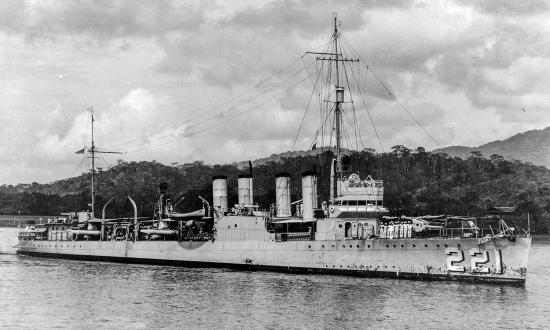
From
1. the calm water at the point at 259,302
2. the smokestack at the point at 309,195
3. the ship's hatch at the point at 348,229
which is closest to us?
the calm water at the point at 259,302

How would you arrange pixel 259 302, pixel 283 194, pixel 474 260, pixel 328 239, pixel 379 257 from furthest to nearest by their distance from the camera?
pixel 283 194
pixel 328 239
pixel 379 257
pixel 474 260
pixel 259 302

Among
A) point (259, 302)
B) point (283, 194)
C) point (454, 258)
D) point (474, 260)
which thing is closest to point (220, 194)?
point (283, 194)

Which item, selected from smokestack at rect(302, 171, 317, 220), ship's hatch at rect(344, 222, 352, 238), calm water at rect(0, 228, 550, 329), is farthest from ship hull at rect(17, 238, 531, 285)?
smokestack at rect(302, 171, 317, 220)

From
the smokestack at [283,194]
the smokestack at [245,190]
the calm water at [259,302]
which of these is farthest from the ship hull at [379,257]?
the smokestack at [245,190]

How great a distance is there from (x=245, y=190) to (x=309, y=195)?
5.31 meters

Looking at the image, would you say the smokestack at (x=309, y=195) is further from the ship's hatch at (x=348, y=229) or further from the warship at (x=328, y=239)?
the ship's hatch at (x=348, y=229)

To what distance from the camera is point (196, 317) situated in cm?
2323

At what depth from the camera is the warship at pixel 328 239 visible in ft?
101

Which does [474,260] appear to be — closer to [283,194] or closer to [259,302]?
[259,302]

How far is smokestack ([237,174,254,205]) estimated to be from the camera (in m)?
40.2

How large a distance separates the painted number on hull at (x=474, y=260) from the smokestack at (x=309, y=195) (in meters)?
8.44

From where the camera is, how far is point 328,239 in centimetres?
3472

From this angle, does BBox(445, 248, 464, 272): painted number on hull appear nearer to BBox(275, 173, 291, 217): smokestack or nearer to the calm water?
the calm water

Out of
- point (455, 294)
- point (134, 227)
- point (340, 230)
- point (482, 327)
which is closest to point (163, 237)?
point (134, 227)
